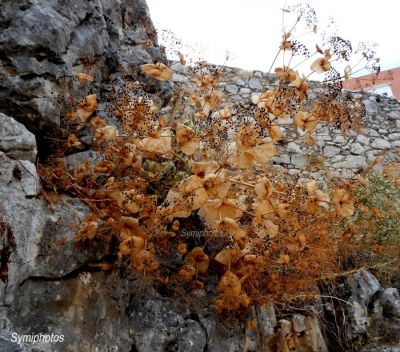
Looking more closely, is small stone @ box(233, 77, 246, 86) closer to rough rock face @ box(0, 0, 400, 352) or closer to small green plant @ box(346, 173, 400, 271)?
small green plant @ box(346, 173, 400, 271)

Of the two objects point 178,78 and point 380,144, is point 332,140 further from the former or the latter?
point 178,78

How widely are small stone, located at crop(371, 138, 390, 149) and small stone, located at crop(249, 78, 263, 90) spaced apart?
173 cm

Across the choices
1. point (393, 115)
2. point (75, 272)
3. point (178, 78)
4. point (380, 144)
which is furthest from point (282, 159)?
point (75, 272)

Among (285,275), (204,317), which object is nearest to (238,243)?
(204,317)

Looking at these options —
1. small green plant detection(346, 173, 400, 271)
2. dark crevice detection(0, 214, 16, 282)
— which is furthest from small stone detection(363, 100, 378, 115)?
dark crevice detection(0, 214, 16, 282)

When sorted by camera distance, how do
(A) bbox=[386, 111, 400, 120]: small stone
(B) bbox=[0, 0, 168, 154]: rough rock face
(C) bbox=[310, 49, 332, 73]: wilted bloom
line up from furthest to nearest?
(A) bbox=[386, 111, 400, 120]: small stone → (C) bbox=[310, 49, 332, 73]: wilted bloom → (B) bbox=[0, 0, 168, 154]: rough rock face

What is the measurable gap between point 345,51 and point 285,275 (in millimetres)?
Answer: 1159

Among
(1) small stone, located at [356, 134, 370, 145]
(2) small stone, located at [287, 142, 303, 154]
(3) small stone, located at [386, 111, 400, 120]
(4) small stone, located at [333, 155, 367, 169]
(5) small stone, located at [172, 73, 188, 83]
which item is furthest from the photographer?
(3) small stone, located at [386, 111, 400, 120]

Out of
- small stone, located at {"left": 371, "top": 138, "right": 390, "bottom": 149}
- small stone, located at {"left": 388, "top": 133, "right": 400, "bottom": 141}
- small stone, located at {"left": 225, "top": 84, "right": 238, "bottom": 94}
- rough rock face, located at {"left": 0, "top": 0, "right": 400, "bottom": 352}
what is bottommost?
rough rock face, located at {"left": 0, "top": 0, "right": 400, "bottom": 352}

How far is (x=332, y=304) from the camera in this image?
2.50 m

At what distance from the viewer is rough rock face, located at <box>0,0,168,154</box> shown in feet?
5.85

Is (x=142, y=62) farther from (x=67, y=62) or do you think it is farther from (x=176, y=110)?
(x=67, y=62)

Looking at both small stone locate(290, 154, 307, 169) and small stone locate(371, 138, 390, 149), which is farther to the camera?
small stone locate(371, 138, 390, 149)

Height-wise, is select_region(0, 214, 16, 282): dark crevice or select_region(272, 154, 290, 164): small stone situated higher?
select_region(272, 154, 290, 164): small stone
